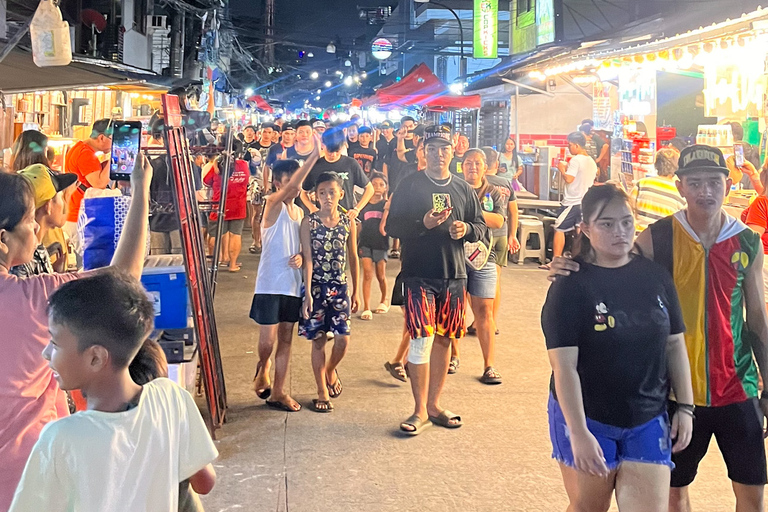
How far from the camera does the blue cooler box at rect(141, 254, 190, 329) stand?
484 cm

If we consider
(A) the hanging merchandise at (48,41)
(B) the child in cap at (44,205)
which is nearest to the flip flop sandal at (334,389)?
(B) the child in cap at (44,205)

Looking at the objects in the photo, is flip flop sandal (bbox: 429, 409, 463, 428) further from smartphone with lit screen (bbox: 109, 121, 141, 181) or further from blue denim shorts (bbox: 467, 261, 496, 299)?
smartphone with lit screen (bbox: 109, 121, 141, 181)

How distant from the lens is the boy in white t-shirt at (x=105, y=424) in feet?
5.56

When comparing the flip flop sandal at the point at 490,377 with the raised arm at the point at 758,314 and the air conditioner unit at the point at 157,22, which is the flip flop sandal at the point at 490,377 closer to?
the raised arm at the point at 758,314

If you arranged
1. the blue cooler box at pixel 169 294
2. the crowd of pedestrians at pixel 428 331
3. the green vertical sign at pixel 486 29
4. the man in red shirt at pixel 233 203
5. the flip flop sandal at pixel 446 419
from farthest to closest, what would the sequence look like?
the green vertical sign at pixel 486 29 < the man in red shirt at pixel 233 203 < the flip flop sandal at pixel 446 419 < the blue cooler box at pixel 169 294 < the crowd of pedestrians at pixel 428 331

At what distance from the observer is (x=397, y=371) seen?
6621 mm

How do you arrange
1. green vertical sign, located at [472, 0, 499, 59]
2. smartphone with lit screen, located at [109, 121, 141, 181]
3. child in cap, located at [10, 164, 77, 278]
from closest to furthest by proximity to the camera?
1. child in cap, located at [10, 164, 77, 278]
2. smartphone with lit screen, located at [109, 121, 141, 181]
3. green vertical sign, located at [472, 0, 499, 59]

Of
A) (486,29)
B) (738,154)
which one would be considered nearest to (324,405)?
(738,154)

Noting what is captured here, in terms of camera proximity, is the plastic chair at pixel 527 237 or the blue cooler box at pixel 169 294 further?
the plastic chair at pixel 527 237

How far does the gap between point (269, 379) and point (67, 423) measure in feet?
14.8

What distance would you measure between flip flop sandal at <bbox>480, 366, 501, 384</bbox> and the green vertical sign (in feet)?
49.3

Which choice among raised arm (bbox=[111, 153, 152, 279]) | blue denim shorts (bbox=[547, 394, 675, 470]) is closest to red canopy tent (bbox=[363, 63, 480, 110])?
blue denim shorts (bbox=[547, 394, 675, 470])

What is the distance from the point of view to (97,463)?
172 centimetres

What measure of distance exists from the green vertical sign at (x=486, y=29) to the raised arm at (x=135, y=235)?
724 inches
